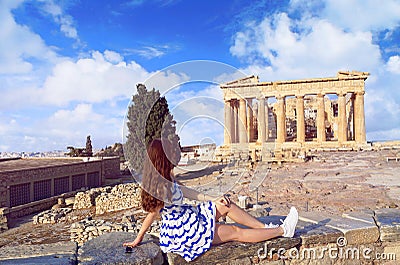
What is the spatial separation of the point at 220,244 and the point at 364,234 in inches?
65.3

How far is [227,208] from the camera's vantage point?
3.42 m

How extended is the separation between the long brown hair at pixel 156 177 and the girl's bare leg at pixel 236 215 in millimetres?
540

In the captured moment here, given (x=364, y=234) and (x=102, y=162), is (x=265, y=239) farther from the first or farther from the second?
(x=102, y=162)

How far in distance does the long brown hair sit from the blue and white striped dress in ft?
0.31

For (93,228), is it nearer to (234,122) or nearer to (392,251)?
(392,251)

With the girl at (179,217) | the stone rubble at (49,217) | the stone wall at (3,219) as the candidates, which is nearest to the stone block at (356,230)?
the girl at (179,217)

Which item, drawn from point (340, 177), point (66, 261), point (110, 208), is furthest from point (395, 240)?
point (110, 208)

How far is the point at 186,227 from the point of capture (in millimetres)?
3223

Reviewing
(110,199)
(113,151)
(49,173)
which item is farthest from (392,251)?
Result: (113,151)

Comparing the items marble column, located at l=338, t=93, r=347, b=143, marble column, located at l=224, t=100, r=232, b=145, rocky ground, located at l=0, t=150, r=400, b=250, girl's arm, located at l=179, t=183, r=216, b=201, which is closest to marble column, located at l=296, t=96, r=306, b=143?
marble column, located at l=338, t=93, r=347, b=143

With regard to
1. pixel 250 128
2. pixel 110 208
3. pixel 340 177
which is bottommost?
pixel 110 208

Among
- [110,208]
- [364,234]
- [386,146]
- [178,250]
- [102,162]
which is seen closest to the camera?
[178,250]

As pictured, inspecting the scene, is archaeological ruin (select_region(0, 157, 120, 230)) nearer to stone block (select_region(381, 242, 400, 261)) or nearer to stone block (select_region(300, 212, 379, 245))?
stone block (select_region(300, 212, 379, 245))

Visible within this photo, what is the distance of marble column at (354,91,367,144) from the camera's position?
38.2 meters
